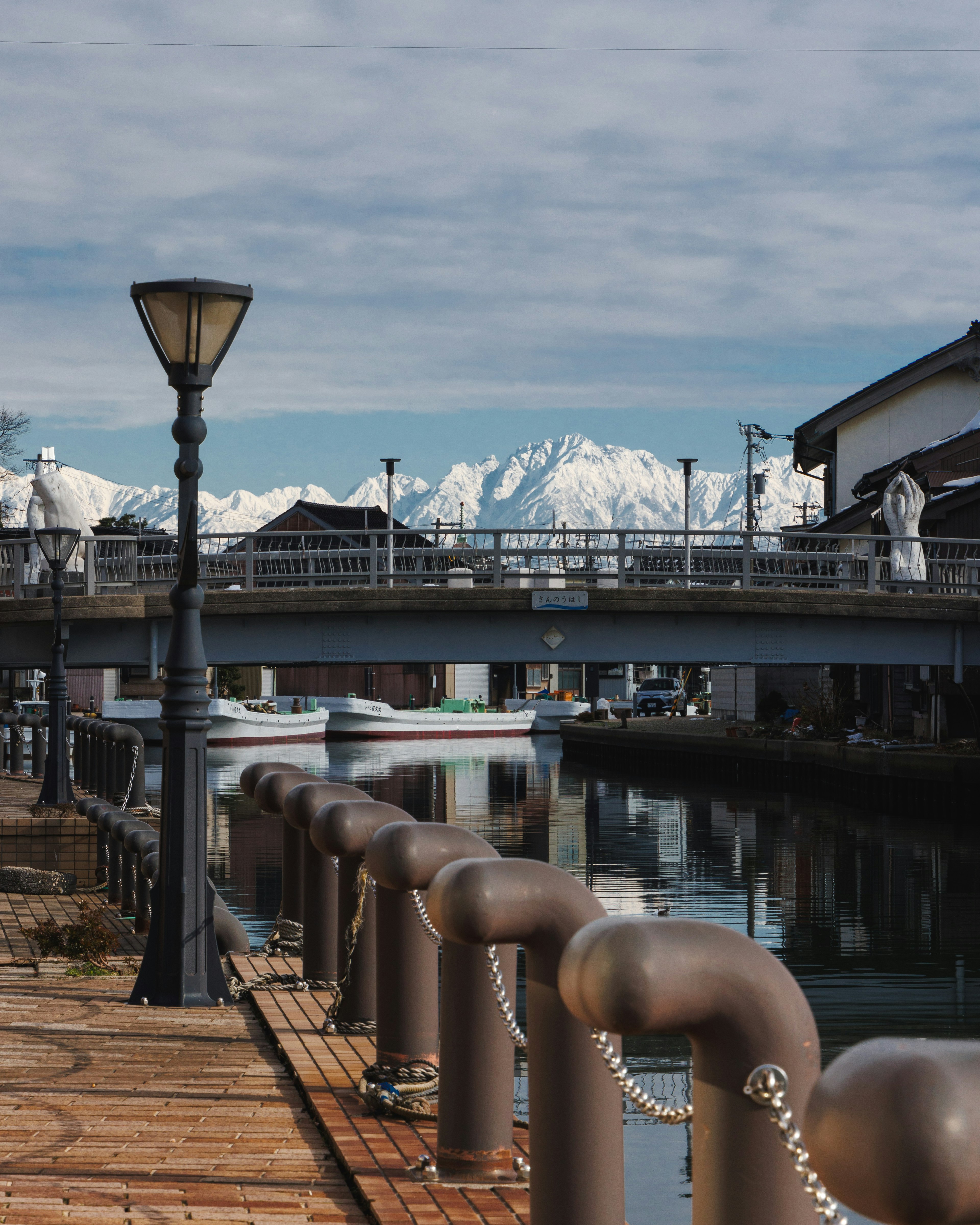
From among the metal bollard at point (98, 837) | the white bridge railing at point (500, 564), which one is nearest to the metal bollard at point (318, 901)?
the metal bollard at point (98, 837)

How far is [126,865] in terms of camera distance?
11047 millimetres

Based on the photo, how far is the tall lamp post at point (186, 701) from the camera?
6.87 meters

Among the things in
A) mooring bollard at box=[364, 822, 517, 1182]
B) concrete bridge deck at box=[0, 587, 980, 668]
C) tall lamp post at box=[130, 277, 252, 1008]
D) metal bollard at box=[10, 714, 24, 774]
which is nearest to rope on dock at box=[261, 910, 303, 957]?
tall lamp post at box=[130, 277, 252, 1008]

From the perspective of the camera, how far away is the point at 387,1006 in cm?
525

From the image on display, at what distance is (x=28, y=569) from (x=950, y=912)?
52.3ft

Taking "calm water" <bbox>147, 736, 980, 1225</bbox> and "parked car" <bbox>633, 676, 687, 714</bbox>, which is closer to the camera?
"calm water" <bbox>147, 736, 980, 1225</bbox>

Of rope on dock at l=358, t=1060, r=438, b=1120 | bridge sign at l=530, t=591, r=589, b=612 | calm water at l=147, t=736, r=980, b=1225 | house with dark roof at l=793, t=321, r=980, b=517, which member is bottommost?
calm water at l=147, t=736, r=980, b=1225

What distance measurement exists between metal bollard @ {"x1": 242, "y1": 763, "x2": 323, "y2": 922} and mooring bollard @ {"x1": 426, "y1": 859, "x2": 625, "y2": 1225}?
3546 mm

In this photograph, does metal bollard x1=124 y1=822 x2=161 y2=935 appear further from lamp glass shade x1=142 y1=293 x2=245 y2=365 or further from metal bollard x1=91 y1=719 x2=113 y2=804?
metal bollard x1=91 y1=719 x2=113 y2=804

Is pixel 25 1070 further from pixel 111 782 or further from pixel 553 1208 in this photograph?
pixel 111 782

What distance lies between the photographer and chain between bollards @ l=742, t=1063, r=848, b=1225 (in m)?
2.29

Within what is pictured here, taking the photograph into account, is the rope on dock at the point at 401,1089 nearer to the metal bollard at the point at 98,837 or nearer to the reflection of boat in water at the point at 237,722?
the metal bollard at the point at 98,837

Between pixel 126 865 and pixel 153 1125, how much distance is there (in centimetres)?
654

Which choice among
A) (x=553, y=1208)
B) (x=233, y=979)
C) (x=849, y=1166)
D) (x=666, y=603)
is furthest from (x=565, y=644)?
(x=849, y=1166)
